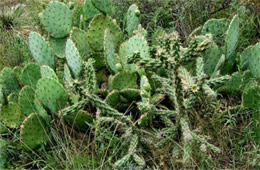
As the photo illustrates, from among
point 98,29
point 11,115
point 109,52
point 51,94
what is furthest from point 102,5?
point 11,115

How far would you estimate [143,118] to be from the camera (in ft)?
8.07

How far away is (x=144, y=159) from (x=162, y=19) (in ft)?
6.84

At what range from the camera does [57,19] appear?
3199 millimetres

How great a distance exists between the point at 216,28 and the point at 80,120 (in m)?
1.33

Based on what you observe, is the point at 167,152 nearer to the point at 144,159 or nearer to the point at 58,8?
the point at 144,159

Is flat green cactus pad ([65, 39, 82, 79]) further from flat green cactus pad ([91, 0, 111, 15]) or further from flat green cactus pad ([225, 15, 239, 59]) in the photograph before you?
flat green cactus pad ([225, 15, 239, 59])

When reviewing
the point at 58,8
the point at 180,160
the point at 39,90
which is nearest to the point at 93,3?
the point at 58,8

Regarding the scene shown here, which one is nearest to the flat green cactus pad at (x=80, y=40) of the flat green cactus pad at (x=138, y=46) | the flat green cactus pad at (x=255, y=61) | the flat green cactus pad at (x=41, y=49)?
the flat green cactus pad at (x=41, y=49)

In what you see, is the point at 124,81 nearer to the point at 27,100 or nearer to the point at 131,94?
the point at 131,94

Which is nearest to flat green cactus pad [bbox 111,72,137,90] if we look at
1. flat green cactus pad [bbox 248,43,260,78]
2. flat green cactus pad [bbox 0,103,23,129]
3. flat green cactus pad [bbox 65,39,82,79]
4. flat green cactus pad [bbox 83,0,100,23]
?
flat green cactus pad [bbox 65,39,82,79]

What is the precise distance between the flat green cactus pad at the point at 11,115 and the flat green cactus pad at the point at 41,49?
45cm

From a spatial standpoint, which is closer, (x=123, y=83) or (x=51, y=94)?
(x=51, y=94)

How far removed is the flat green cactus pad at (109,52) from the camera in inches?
108

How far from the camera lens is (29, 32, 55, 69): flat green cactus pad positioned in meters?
2.94
